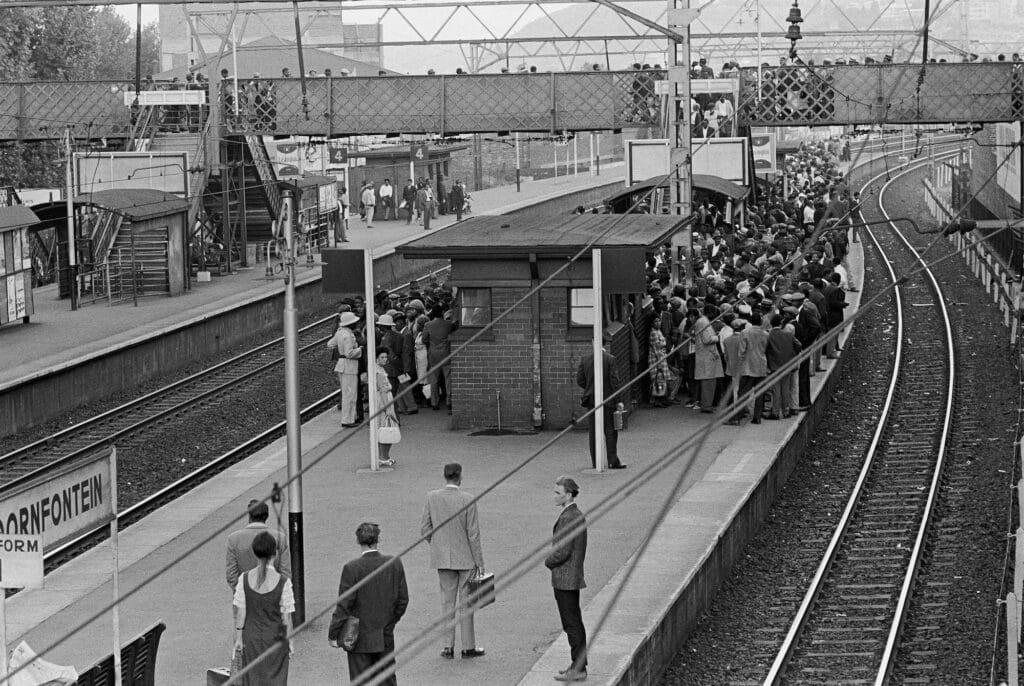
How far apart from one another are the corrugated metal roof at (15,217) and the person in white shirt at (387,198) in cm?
2591

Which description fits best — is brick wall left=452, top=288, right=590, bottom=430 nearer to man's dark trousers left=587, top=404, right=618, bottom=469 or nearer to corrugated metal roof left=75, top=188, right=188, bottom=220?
man's dark trousers left=587, top=404, right=618, bottom=469

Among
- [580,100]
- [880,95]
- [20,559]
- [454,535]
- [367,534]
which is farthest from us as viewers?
[580,100]

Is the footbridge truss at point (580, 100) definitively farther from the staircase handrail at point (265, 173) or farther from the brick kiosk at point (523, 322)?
the brick kiosk at point (523, 322)

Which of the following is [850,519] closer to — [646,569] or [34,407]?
[646,569]

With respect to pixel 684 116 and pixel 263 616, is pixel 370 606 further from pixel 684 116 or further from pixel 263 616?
pixel 684 116

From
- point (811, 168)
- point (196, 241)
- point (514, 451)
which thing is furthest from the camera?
point (811, 168)

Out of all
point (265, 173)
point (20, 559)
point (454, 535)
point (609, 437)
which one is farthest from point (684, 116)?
point (265, 173)

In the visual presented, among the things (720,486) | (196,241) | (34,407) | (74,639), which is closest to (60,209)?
(196,241)

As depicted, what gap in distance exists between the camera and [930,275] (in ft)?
133

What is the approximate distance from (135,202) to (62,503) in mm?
24815

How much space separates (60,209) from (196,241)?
12.9ft

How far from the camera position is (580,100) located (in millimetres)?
34188

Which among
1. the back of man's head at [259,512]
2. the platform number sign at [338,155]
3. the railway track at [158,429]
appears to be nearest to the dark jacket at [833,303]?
the railway track at [158,429]

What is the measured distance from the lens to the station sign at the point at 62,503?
30.0 feet
